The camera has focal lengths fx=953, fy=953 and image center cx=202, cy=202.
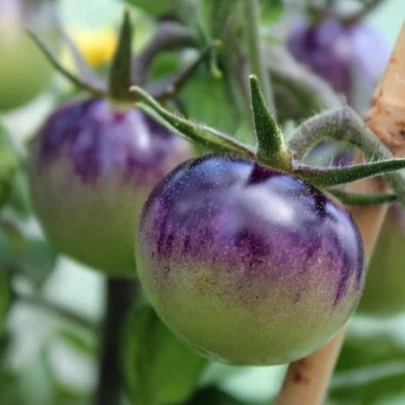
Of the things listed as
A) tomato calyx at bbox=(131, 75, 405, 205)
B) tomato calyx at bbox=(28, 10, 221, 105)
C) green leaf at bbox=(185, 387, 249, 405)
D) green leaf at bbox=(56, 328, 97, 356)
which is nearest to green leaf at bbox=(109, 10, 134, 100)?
tomato calyx at bbox=(28, 10, 221, 105)

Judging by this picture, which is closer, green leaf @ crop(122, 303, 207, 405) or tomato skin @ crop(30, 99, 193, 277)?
tomato skin @ crop(30, 99, 193, 277)

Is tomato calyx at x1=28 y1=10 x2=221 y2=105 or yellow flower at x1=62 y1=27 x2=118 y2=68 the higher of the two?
yellow flower at x1=62 y1=27 x2=118 y2=68

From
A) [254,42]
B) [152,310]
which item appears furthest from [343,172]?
[152,310]

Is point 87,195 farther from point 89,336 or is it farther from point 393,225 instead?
point 89,336

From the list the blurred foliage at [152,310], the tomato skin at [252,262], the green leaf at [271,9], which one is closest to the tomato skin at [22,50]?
the blurred foliage at [152,310]

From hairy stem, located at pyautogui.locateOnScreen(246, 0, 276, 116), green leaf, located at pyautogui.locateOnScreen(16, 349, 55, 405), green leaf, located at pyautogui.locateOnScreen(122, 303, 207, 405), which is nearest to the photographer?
hairy stem, located at pyautogui.locateOnScreen(246, 0, 276, 116)

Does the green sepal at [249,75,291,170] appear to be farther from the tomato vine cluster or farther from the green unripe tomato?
the green unripe tomato

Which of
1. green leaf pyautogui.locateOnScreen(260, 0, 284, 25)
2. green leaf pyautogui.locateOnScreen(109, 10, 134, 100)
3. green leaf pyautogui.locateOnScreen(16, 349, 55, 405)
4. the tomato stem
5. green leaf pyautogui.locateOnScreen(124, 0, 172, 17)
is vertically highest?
green leaf pyautogui.locateOnScreen(124, 0, 172, 17)

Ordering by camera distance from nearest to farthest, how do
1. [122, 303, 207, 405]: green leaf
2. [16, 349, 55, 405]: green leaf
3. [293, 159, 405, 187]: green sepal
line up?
[293, 159, 405, 187]: green sepal
[122, 303, 207, 405]: green leaf
[16, 349, 55, 405]: green leaf
